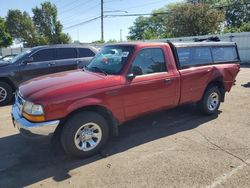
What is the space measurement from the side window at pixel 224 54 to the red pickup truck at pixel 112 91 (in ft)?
0.69

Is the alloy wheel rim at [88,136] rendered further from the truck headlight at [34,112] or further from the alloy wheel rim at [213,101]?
the alloy wheel rim at [213,101]

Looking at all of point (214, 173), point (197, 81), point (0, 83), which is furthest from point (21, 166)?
point (0, 83)

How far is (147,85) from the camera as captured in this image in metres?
4.82

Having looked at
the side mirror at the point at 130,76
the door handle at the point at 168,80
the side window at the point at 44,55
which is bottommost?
the door handle at the point at 168,80

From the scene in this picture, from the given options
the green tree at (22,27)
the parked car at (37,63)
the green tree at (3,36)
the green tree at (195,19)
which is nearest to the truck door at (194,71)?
the parked car at (37,63)

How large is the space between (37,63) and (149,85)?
16.9ft

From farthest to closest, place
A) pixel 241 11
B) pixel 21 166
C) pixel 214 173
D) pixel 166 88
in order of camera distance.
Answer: pixel 241 11 → pixel 166 88 → pixel 21 166 → pixel 214 173

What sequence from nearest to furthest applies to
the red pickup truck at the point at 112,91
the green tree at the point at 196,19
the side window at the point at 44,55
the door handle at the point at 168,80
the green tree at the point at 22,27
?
1. the red pickup truck at the point at 112,91
2. the door handle at the point at 168,80
3. the side window at the point at 44,55
4. the green tree at the point at 196,19
5. the green tree at the point at 22,27

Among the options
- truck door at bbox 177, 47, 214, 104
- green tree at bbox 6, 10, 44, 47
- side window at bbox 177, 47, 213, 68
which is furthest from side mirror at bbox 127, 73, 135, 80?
green tree at bbox 6, 10, 44, 47

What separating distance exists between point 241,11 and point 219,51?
54633mm

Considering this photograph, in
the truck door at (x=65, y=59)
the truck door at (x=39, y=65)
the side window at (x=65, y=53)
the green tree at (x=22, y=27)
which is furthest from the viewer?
the green tree at (x=22, y=27)

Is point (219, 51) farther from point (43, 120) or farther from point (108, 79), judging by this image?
point (43, 120)

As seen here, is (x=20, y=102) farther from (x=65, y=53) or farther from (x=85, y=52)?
(x=85, y=52)

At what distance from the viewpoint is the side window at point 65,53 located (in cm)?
920
